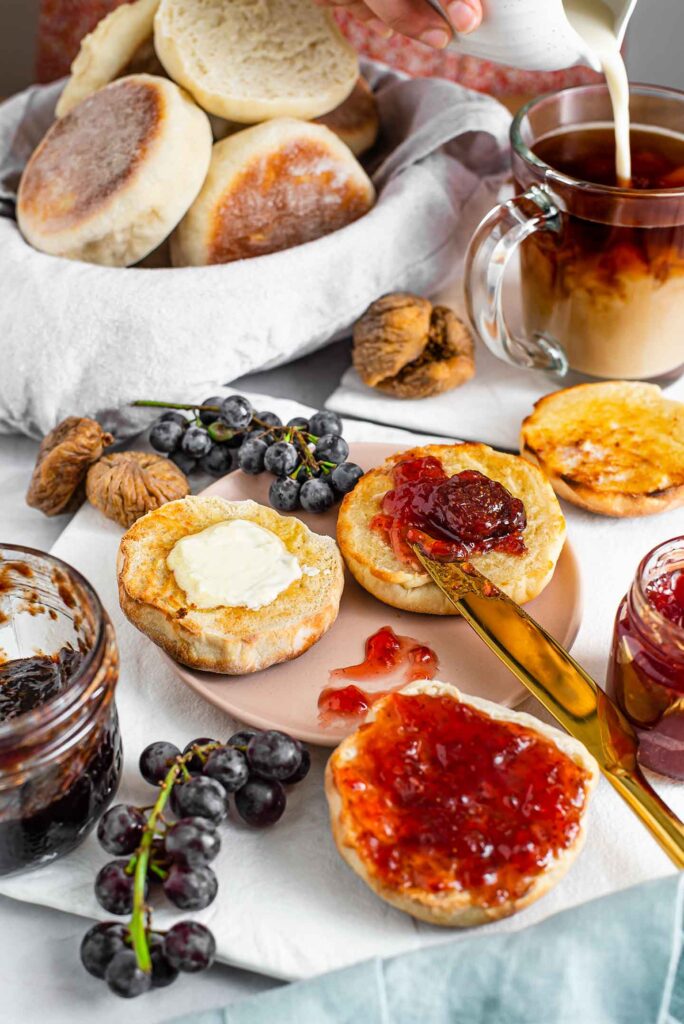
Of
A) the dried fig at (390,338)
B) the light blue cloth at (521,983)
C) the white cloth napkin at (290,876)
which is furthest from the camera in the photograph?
the dried fig at (390,338)

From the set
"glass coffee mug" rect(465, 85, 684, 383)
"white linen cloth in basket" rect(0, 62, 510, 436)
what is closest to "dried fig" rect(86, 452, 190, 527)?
"white linen cloth in basket" rect(0, 62, 510, 436)

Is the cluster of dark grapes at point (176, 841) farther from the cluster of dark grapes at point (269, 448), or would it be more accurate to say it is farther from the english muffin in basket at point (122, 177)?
the english muffin in basket at point (122, 177)

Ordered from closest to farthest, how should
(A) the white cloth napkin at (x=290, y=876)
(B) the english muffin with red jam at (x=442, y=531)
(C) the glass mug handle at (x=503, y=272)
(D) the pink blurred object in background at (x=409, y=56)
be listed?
(A) the white cloth napkin at (x=290, y=876) → (B) the english muffin with red jam at (x=442, y=531) → (C) the glass mug handle at (x=503, y=272) → (D) the pink blurred object in background at (x=409, y=56)

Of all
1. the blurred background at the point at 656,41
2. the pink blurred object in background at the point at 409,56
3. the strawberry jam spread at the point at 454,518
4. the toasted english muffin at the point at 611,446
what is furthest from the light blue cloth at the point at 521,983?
the pink blurred object in background at the point at 409,56

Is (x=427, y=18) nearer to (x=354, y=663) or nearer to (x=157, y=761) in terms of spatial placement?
(x=354, y=663)

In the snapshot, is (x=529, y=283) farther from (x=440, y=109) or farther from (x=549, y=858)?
(x=549, y=858)

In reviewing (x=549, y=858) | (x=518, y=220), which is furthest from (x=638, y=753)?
(x=518, y=220)

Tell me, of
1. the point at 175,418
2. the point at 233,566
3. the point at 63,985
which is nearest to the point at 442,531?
the point at 233,566
